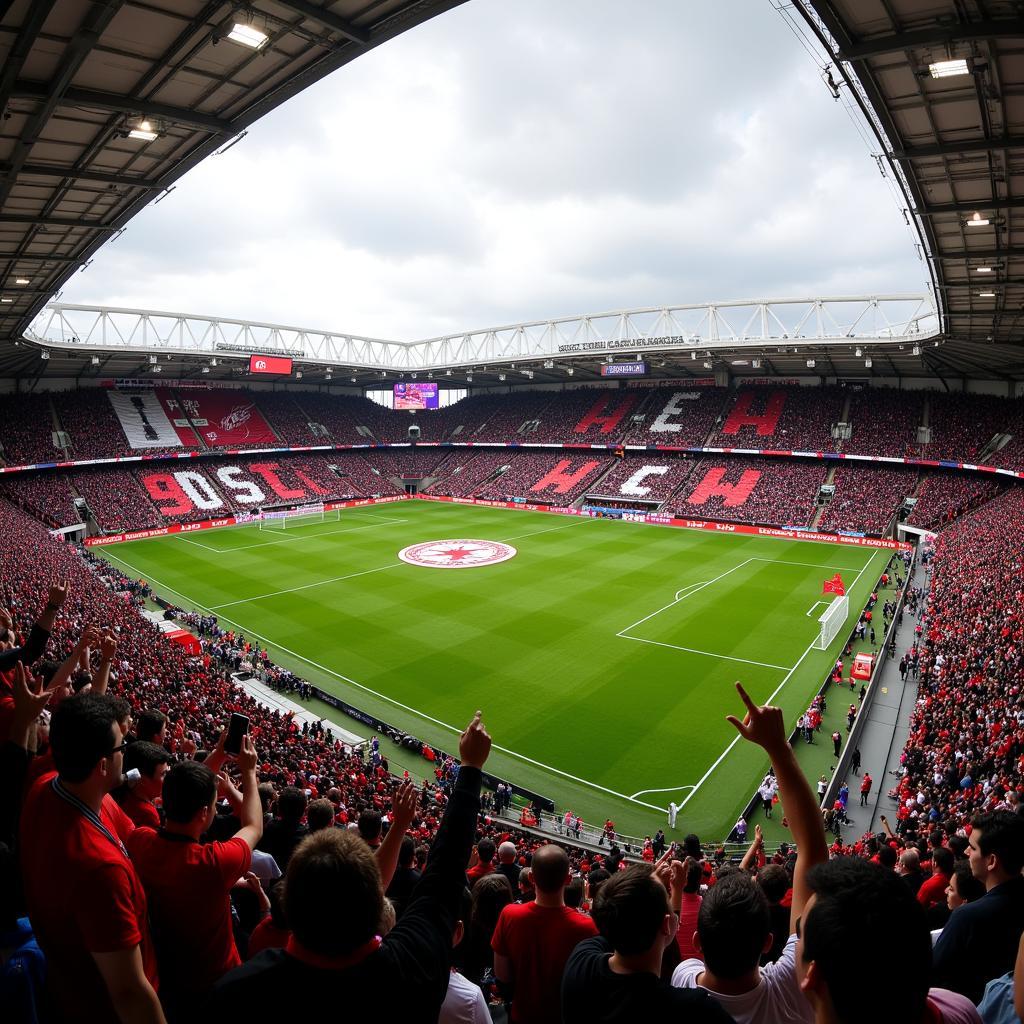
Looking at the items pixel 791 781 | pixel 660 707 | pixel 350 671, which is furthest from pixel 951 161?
pixel 350 671

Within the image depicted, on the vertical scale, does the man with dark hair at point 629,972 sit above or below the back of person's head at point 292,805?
above

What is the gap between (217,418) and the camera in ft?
224

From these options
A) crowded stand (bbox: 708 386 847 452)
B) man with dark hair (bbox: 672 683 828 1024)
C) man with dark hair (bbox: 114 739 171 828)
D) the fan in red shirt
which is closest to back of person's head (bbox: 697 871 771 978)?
man with dark hair (bbox: 672 683 828 1024)

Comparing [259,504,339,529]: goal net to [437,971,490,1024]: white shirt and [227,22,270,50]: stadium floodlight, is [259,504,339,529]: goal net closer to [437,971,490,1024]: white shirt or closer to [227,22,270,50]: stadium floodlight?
[227,22,270,50]: stadium floodlight

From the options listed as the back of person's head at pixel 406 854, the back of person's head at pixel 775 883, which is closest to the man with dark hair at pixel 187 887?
the back of person's head at pixel 406 854

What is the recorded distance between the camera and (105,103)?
13.9 meters

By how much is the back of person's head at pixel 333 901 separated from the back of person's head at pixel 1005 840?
14.2ft

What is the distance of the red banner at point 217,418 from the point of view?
6550 cm

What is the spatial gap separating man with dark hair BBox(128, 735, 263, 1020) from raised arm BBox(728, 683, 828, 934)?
8.98ft

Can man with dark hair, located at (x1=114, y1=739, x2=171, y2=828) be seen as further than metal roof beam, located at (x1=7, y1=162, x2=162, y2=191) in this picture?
No

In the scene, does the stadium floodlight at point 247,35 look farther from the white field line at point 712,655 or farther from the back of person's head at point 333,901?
the white field line at point 712,655

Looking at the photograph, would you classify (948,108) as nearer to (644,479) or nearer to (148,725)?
(148,725)

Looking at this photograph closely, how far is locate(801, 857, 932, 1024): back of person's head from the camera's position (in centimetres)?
189

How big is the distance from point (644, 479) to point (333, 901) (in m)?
61.8
